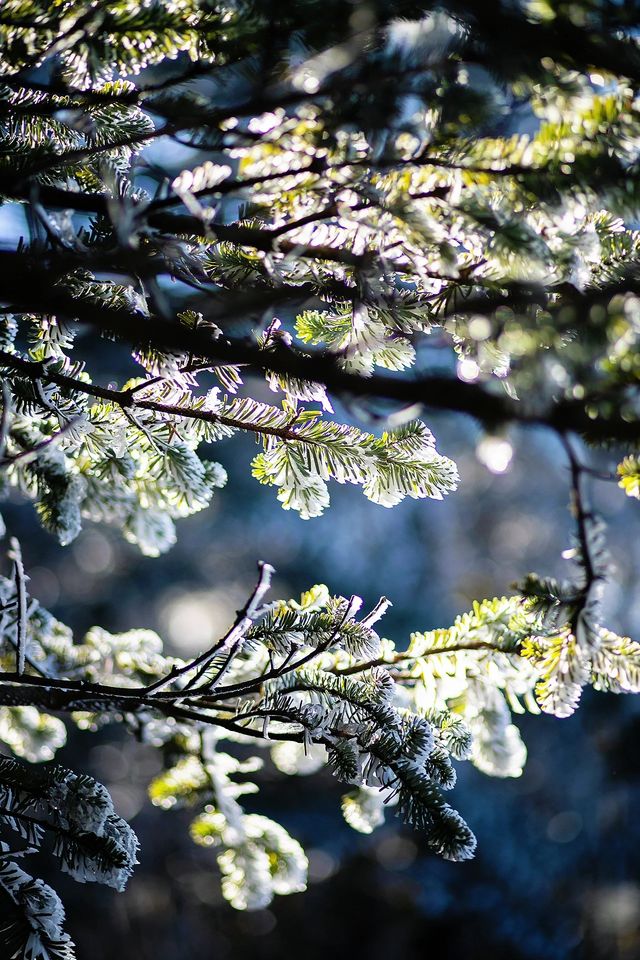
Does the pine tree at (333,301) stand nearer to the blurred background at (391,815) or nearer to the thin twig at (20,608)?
the thin twig at (20,608)

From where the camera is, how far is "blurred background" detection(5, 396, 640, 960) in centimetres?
391

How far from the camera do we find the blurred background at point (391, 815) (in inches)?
154

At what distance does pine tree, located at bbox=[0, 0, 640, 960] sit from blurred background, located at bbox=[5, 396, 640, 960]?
121 inches

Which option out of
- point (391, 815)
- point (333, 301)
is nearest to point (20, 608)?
point (333, 301)

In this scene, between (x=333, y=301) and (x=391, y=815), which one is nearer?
(x=333, y=301)

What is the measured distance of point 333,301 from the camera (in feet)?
3.05

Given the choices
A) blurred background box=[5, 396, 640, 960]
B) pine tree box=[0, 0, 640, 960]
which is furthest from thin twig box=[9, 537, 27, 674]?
blurred background box=[5, 396, 640, 960]

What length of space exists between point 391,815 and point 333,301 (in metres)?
3.64

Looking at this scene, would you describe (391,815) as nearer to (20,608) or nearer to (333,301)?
(20,608)

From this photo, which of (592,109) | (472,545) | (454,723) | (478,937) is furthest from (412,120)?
(472,545)

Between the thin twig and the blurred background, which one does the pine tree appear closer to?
the thin twig

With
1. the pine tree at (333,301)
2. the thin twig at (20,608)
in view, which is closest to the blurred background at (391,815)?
the pine tree at (333,301)

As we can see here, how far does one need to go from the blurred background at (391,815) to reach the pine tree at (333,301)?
307 cm

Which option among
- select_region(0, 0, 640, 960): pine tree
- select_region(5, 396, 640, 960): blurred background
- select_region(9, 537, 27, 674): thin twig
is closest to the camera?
select_region(0, 0, 640, 960): pine tree
